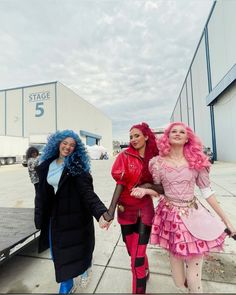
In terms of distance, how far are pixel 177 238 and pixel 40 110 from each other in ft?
109

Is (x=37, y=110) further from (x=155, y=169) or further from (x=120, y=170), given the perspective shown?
(x=155, y=169)

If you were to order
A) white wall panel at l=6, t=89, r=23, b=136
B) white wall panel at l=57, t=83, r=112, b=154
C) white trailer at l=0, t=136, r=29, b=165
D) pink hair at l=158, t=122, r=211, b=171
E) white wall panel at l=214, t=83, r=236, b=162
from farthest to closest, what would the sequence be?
white wall panel at l=6, t=89, r=23, b=136
white wall panel at l=57, t=83, r=112, b=154
white trailer at l=0, t=136, r=29, b=165
white wall panel at l=214, t=83, r=236, b=162
pink hair at l=158, t=122, r=211, b=171

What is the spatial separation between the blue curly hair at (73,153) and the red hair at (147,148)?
19.8 inches

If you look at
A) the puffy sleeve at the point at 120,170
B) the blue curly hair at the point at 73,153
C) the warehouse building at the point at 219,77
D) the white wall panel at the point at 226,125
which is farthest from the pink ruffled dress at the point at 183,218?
the white wall panel at the point at 226,125

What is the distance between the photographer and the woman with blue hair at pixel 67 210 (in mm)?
1841

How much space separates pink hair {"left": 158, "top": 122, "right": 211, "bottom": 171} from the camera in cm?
162

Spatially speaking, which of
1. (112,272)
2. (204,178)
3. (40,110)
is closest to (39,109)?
(40,110)

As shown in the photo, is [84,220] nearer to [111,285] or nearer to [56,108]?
[111,285]

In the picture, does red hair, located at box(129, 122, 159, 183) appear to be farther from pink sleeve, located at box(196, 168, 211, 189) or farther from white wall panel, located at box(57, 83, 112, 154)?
white wall panel, located at box(57, 83, 112, 154)

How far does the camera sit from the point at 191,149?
169cm

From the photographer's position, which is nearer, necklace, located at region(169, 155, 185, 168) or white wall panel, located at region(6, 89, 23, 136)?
necklace, located at region(169, 155, 185, 168)

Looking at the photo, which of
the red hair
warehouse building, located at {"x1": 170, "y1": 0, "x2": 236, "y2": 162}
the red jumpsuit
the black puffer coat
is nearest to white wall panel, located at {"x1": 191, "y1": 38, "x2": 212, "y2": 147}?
warehouse building, located at {"x1": 170, "y1": 0, "x2": 236, "y2": 162}

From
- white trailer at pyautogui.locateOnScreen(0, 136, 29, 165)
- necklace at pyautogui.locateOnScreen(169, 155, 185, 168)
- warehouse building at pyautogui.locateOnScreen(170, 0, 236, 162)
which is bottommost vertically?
necklace at pyautogui.locateOnScreen(169, 155, 185, 168)

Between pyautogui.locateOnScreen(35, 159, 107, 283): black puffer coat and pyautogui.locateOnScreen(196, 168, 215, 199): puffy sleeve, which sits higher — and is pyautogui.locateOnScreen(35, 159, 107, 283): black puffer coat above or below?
below
